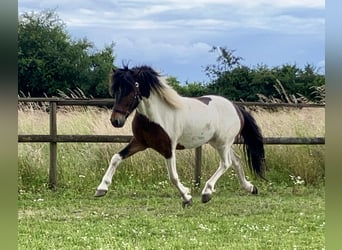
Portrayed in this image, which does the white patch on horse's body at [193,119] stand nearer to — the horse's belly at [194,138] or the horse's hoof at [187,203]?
the horse's belly at [194,138]

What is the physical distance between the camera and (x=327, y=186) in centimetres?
73

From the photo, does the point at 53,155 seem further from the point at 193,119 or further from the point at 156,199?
the point at 193,119

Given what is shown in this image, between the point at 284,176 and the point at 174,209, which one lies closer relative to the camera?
the point at 174,209

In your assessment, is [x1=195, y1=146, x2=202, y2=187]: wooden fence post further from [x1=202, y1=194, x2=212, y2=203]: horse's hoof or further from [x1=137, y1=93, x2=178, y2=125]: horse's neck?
[x1=137, y1=93, x2=178, y2=125]: horse's neck

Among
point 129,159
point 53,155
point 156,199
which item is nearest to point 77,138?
point 53,155

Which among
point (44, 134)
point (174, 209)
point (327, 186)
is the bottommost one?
point (174, 209)

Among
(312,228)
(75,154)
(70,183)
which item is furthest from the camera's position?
(75,154)

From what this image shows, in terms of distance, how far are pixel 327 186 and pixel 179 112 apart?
2805 millimetres

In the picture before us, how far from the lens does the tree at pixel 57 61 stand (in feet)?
15.1

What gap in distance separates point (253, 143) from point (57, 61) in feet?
7.25

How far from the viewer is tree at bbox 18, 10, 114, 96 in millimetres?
4602

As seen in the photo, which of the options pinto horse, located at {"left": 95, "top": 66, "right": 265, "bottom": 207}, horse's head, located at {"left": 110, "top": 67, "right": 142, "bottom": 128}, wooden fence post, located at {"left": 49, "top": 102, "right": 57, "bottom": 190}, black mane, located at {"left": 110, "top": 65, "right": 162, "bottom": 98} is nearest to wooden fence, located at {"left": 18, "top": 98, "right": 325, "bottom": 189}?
wooden fence post, located at {"left": 49, "top": 102, "right": 57, "bottom": 190}
